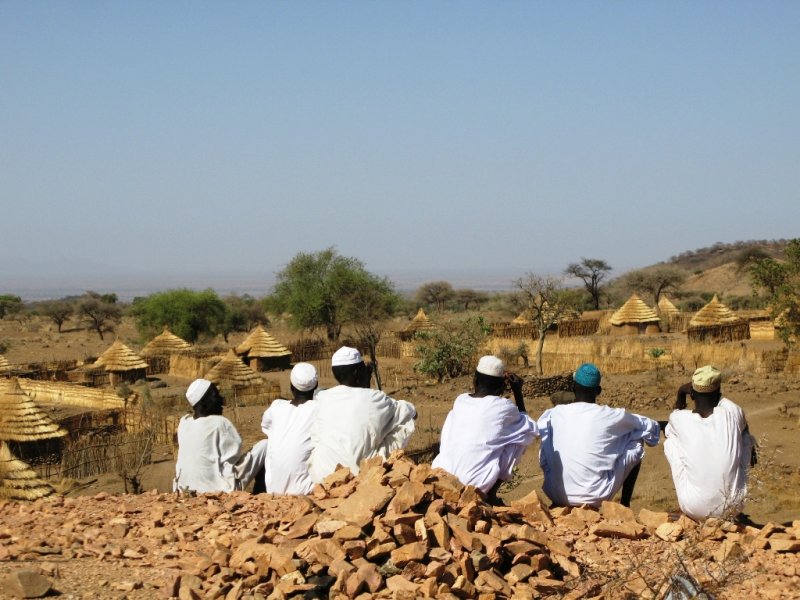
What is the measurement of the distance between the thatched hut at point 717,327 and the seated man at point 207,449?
75.0 ft

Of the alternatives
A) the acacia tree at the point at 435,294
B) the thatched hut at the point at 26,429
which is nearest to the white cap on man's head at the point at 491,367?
the thatched hut at the point at 26,429

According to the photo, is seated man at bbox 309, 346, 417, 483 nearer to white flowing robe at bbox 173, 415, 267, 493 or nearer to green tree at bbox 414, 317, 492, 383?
white flowing robe at bbox 173, 415, 267, 493

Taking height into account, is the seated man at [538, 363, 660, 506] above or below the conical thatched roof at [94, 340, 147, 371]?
above

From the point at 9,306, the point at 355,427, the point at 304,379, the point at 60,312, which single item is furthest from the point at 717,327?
the point at 9,306

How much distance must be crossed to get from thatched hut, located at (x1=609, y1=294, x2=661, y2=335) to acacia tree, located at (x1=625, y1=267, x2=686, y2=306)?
21913 mm

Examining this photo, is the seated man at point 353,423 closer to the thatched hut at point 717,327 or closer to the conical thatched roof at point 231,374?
the conical thatched roof at point 231,374

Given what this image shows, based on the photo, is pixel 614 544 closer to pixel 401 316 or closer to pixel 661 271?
pixel 401 316

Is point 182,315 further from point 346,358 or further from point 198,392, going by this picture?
point 346,358

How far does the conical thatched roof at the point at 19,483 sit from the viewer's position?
33.6ft

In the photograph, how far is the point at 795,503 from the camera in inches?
366

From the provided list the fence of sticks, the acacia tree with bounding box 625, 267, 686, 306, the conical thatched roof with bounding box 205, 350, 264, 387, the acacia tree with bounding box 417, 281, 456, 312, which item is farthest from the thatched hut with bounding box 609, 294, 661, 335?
the acacia tree with bounding box 417, 281, 456, 312

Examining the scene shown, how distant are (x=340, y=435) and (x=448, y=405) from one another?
12674 mm

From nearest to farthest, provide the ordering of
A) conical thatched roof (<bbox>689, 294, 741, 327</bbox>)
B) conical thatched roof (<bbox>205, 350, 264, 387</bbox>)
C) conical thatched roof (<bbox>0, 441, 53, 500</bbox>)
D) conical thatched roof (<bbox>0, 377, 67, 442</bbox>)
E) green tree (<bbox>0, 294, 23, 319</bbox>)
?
1. conical thatched roof (<bbox>0, 441, 53, 500</bbox>)
2. conical thatched roof (<bbox>0, 377, 67, 442</bbox>)
3. conical thatched roof (<bbox>205, 350, 264, 387</bbox>)
4. conical thatched roof (<bbox>689, 294, 741, 327</bbox>)
5. green tree (<bbox>0, 294, 23, 319</bbox>)

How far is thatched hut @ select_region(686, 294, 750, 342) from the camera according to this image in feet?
87.4
